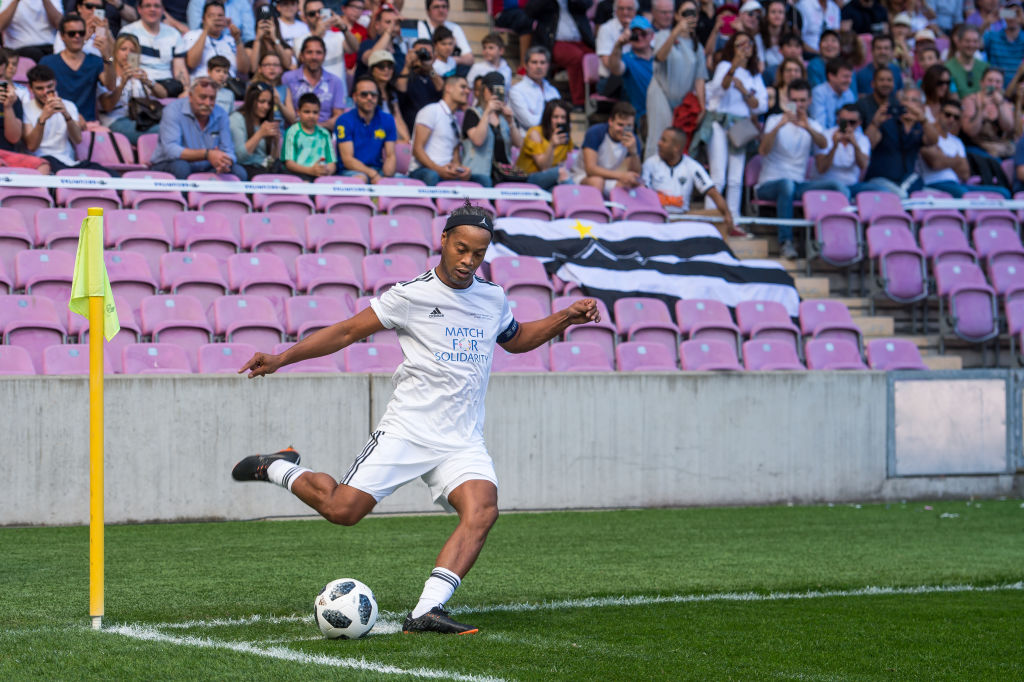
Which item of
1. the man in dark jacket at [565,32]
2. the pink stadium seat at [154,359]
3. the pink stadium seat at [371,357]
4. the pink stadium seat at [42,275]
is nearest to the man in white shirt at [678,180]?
the man in dark jacket at [565,32]

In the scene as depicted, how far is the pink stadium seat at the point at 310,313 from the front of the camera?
11.6 meters

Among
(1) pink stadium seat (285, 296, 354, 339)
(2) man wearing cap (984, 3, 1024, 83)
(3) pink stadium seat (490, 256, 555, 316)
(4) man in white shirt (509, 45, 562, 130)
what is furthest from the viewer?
(2) man wearing cap (984, 3, 1024, 83)

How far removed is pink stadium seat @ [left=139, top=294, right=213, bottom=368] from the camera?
440 inches

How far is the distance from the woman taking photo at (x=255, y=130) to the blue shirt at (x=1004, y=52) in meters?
11.6

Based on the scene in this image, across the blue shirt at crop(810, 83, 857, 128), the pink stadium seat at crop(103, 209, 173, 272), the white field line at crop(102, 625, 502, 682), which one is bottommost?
the white field line at crop(102, 625, 502, 682)

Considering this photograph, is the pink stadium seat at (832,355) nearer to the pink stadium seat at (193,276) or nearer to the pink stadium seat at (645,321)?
the pink stadium seat at (645,321)

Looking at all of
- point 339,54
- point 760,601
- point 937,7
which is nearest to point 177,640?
point 760,601

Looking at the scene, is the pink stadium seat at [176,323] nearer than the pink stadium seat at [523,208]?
Yes

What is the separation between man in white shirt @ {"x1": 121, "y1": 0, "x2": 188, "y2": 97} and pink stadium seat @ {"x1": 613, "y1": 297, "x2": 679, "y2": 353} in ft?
17.8

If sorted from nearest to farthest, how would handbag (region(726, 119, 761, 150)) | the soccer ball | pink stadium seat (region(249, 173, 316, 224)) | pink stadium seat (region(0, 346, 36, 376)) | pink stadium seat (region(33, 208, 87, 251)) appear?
the soccer ball < pink stadium seat (region(0, 346, 36, 376)) < pink stadium seat (region(33, 208, 87, 251)) < pink stadium seat (region(249, 173, 316, 224)) < handbag (region(726, 119, 761, 150))

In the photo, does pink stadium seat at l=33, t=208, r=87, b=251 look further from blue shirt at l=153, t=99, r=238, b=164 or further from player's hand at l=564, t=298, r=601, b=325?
player's hand at l=564, t=298, r=601, b=325

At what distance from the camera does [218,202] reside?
13.2 metres

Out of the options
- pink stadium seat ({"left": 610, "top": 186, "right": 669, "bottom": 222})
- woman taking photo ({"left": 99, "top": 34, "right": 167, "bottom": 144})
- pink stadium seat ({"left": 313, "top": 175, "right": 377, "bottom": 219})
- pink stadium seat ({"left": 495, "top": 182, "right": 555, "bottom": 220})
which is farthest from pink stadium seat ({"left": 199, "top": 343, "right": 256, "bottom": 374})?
pink stadium seat ({"left": 610, "top": 186, "right": 669, "bottom": 222})

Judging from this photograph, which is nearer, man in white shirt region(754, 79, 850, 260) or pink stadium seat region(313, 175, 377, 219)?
pink stadium seat region(313, 175, 377, 219)
